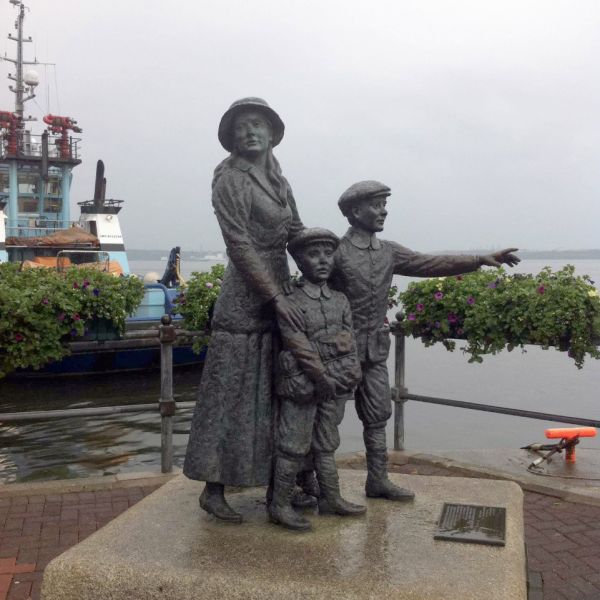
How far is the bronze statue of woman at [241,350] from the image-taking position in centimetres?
358

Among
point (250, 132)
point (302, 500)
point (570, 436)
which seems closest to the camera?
point (250, 132)

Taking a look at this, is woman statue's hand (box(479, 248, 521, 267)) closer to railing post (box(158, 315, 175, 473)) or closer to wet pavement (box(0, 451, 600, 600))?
wet pavement (box(0, 451, 600, 600))

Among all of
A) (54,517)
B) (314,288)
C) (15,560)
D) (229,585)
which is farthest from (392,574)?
(54,517)

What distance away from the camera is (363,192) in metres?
3.84

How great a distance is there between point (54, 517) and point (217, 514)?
197 centimetres

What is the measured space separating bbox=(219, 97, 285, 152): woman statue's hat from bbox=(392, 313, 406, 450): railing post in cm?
294

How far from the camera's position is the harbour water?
8.87 m

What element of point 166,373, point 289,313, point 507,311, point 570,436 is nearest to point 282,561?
point 289,313

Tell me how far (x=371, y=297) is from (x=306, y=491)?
3.50 feet

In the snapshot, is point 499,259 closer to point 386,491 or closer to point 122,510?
point 386,491

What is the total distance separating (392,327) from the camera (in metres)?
6.44

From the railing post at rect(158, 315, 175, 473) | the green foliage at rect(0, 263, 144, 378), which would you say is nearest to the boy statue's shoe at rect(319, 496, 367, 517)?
the railing post at rect(158, 315, 175, 473)

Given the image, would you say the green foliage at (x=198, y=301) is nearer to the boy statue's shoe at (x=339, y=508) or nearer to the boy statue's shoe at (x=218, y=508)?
the boy statue's shoe at (x=218, y=508)

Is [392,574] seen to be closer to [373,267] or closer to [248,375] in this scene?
[248,375]
